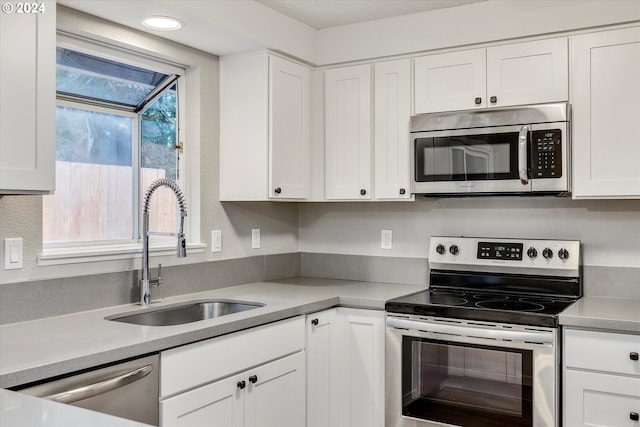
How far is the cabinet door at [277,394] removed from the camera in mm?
2357

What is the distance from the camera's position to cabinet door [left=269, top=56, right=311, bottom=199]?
307cm

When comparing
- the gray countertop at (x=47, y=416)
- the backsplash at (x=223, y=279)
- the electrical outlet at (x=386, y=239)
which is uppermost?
the electrical outlet at (x=386, y=239)

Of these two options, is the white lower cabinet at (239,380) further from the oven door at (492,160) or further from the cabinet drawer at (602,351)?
the cabinet drawer at (602,351)

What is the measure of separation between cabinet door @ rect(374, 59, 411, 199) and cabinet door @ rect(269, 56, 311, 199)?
40cm

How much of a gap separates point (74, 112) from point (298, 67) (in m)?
1.22

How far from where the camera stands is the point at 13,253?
2195 millimetres

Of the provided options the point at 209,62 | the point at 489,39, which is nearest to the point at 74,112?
the point at 209,62

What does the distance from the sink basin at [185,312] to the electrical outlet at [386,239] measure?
1040 mm

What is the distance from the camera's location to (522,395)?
2488 mm

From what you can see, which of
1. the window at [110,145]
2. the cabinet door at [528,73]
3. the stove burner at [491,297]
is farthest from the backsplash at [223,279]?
the cabinet door at [528,73]

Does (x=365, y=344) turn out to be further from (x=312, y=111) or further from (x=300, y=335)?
(x=312, y=111)

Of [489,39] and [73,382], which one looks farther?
[489,39]

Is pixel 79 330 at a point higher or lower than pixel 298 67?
lower

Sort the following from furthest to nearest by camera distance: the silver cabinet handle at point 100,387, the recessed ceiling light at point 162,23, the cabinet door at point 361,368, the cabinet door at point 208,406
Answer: the cabinet door at point 361,368, the recessed ceiling light at point 162,23, the cabinet door at point 208,406, the silver cabinet handle at point 100,387
